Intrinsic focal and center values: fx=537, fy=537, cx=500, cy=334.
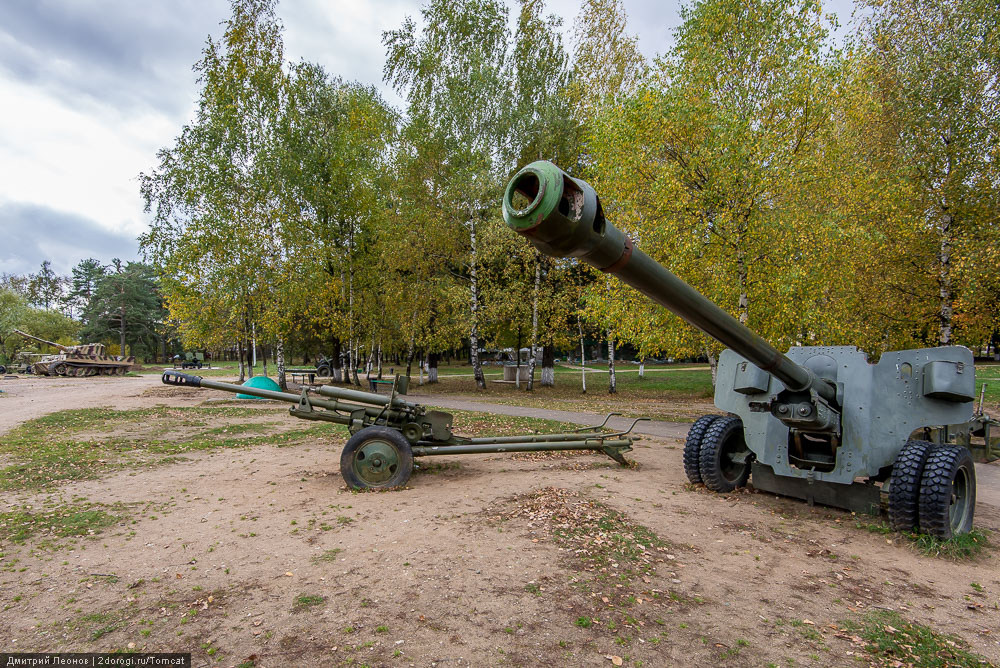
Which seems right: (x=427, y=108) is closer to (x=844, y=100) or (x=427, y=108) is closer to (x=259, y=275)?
(x=259, y=275)

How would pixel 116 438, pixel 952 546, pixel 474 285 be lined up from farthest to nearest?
1. pixel 474 285
2. pixel 116 438
3. pixel 952 546

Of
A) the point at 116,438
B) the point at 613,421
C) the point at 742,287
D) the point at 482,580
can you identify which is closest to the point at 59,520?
the point at 482,580

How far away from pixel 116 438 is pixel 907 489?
42.3 ft

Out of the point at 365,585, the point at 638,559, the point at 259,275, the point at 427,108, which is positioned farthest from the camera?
the point at 427,108

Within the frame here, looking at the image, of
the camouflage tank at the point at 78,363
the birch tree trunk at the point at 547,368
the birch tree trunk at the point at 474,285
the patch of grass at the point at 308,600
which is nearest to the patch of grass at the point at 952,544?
the patch of grass at the point at 308,600

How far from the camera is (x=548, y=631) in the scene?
3410 millimetres

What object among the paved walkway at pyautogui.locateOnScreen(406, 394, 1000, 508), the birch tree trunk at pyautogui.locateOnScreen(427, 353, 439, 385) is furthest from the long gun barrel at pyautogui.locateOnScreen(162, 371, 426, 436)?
the birch tree trunk at pyautogui.locateOnScreen(427, 353, 439, 385)

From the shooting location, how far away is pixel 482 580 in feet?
13.5

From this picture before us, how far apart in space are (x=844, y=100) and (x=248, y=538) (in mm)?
15025

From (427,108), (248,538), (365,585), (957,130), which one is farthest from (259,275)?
(957,130)

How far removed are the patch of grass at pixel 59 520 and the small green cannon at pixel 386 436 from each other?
1572mm

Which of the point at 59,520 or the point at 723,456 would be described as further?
the point at 723,456

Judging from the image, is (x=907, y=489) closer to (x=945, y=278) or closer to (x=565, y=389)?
(x=945, y=278)

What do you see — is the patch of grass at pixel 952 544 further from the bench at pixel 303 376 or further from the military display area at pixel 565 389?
the bench at pixel 303 376
